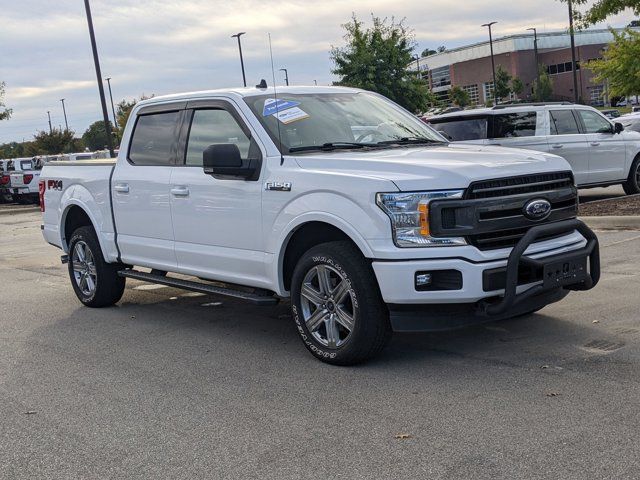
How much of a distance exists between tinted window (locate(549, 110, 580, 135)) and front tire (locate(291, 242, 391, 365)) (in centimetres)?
976

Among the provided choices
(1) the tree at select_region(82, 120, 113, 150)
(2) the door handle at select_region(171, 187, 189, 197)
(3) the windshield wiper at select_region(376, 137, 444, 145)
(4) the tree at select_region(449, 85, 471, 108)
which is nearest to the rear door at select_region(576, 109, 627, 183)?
(3) the windshield wiper at select_region(376, 137, 444, 145)

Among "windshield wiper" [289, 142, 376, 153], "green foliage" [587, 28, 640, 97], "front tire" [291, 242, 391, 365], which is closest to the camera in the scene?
"front tire" [291, 242, 391, 365]

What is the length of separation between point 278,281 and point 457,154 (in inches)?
62.6

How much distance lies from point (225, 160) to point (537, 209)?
2.23 m

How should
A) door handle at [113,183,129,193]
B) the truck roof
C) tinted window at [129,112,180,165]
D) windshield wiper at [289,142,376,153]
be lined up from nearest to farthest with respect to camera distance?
1. windshield wiper at [289,142,376,153]
2. the truck roof
3. tinted window at [129,112,180,165]
4. door handle at [113,183,129,193]

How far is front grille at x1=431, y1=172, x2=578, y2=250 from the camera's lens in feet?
16.4

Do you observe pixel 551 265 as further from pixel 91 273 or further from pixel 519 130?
pixel 519 130

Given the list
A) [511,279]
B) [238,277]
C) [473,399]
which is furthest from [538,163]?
[238,277]

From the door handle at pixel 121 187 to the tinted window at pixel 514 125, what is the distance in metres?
7.94

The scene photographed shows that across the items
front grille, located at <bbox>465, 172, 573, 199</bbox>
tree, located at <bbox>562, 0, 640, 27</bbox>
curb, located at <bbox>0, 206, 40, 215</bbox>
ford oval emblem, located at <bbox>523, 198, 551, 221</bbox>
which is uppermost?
tree, located at <bbox>562, 0, 640, 27</bbox>

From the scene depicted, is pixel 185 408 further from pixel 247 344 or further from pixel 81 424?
pixel 247 344

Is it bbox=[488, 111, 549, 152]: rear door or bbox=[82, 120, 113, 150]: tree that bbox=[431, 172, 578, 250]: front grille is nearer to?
bbox=[488, 111, 549, 152]: rear door

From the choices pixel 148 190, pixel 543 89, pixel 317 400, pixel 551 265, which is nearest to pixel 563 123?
pixel 148 190

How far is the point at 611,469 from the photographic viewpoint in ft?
11.8
